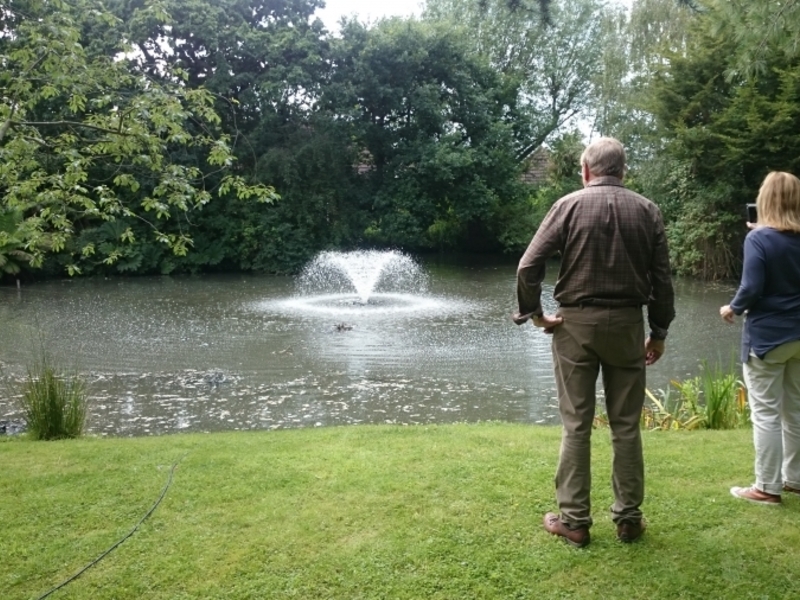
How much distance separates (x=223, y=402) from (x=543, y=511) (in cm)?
482

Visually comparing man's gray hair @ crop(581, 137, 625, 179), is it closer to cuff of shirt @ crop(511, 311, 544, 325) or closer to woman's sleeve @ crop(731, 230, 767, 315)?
cuff of shirt @ crop(511, 311, 544, 325)

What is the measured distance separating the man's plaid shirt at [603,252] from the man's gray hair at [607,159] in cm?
4

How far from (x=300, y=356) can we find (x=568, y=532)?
694 centimetres

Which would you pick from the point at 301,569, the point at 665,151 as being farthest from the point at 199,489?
the point at 665,151

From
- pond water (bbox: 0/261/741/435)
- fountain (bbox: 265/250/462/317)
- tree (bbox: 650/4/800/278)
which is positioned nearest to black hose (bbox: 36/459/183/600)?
pond water (bbox: 0/261/741/435)

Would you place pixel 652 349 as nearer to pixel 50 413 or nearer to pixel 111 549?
pixel 111 549

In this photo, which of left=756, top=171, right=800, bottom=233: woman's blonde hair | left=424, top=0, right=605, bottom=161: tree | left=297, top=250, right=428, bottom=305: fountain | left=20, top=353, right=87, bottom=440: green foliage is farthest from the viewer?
left=424, top=0, right=605, bottom=161: tree

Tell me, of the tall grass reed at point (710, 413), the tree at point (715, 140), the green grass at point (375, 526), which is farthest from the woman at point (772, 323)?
the tree at point (715, 140)

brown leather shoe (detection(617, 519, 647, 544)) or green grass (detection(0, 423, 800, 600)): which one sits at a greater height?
brown leather shoe (detection(617, 519, 647, 544))

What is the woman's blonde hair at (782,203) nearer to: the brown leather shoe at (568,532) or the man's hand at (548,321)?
the man's hand at (548,321)

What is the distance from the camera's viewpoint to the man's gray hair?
2.88 metres

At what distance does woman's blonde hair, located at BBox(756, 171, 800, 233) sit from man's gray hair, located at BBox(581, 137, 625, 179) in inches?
33.2

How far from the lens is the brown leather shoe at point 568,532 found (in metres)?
2.91

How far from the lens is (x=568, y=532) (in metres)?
2.94
